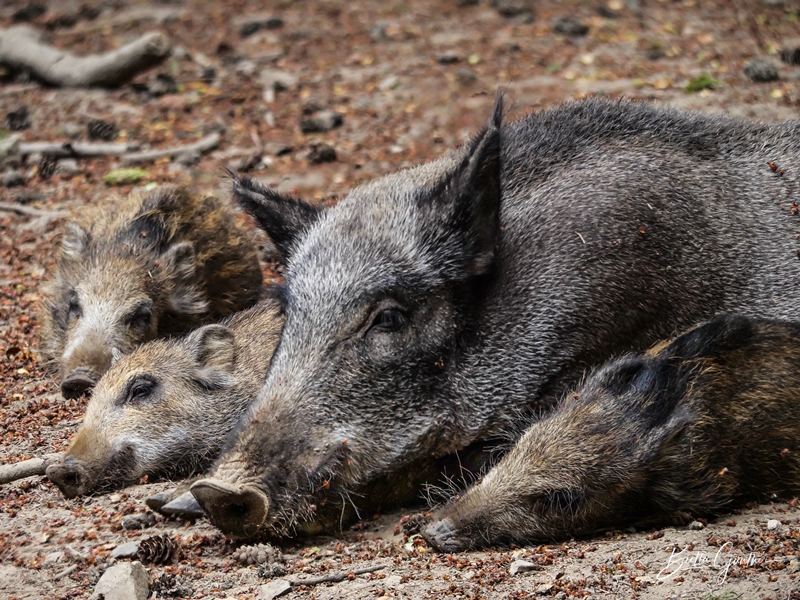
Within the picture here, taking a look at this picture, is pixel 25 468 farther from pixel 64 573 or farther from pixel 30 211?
pixel 30 211

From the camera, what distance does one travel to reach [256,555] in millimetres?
5137

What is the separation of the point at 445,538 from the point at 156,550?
51.8 inches

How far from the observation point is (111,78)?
12320mm

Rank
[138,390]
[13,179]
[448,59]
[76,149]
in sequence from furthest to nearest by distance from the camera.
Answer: [448,59] → [76,149] → [13,179] → [138,390]

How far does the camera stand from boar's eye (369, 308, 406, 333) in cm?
571

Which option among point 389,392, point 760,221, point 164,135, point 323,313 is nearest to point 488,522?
point 389,392

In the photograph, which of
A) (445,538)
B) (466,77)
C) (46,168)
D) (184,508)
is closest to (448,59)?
(466,77)

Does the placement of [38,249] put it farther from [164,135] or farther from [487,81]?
[487,81]

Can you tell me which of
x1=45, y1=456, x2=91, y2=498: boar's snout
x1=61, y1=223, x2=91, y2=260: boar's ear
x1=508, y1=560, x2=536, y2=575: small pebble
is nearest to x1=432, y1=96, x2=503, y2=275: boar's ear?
x1=508, y1=560, x2=536, y2=575: small pebble

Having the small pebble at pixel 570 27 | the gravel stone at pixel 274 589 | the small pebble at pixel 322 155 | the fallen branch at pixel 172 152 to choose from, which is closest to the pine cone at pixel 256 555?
the gravel stone at pixel 274 589

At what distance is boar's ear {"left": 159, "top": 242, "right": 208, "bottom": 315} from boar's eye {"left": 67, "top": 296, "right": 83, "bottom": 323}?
617mm

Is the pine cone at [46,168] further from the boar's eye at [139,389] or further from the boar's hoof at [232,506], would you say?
the boar's hoof at [232,506]

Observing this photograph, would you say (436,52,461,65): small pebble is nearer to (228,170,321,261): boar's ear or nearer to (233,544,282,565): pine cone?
(228,170,321,261): boar's ear

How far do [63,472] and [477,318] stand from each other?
2.29 meters
